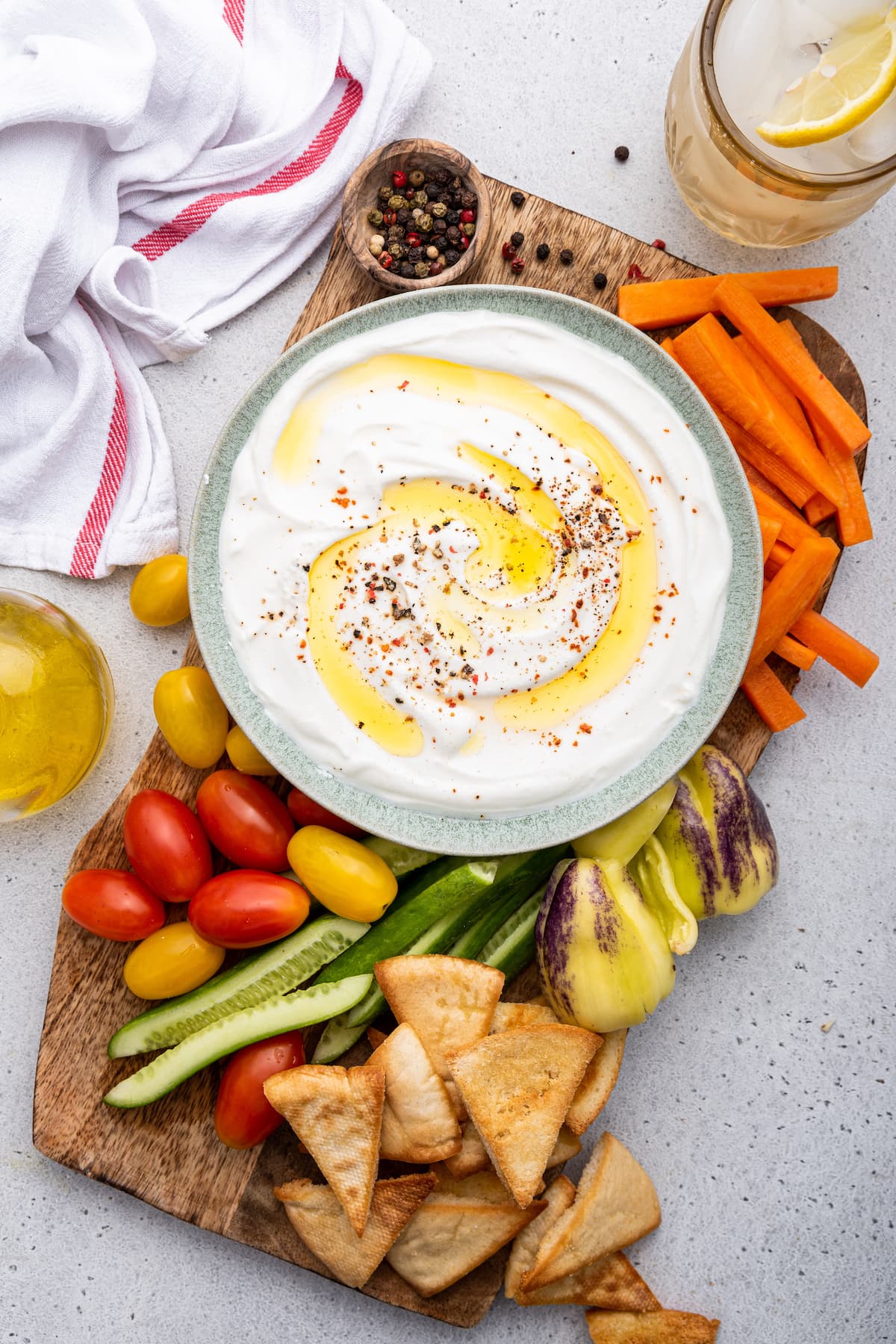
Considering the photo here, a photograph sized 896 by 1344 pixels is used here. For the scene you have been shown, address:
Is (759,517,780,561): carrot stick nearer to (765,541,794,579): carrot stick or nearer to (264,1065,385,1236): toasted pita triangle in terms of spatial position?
(765,541,794,579): carrot stick

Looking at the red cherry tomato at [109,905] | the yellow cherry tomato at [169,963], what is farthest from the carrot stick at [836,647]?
the yellow cherry tomato at [169,963]

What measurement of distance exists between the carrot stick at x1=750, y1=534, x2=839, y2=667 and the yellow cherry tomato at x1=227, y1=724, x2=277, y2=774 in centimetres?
122

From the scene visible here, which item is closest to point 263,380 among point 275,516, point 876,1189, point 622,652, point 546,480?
point 275,516

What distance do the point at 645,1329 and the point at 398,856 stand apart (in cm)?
133

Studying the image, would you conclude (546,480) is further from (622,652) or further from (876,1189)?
(876,1189)

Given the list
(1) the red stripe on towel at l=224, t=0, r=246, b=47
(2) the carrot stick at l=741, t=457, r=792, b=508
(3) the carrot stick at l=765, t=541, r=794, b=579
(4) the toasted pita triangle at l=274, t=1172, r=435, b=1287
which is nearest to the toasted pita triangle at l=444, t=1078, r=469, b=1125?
(4) the toasted pita triangle at l=274, t=1172, r=435, b=1287

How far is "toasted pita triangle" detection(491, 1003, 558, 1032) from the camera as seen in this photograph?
2.21m

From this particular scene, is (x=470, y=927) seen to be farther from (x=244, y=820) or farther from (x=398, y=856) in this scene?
(x=244, y=820)

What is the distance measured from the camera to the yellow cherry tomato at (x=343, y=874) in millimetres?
2186

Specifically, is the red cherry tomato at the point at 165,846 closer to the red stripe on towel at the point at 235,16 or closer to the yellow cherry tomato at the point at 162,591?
the yellow cherry tomato at the point at 162,591

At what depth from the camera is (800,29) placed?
6.71 feet

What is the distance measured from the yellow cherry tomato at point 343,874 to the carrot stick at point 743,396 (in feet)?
4.56

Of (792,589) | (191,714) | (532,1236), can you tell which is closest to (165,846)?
(191,714)

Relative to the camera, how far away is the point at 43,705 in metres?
2.27
